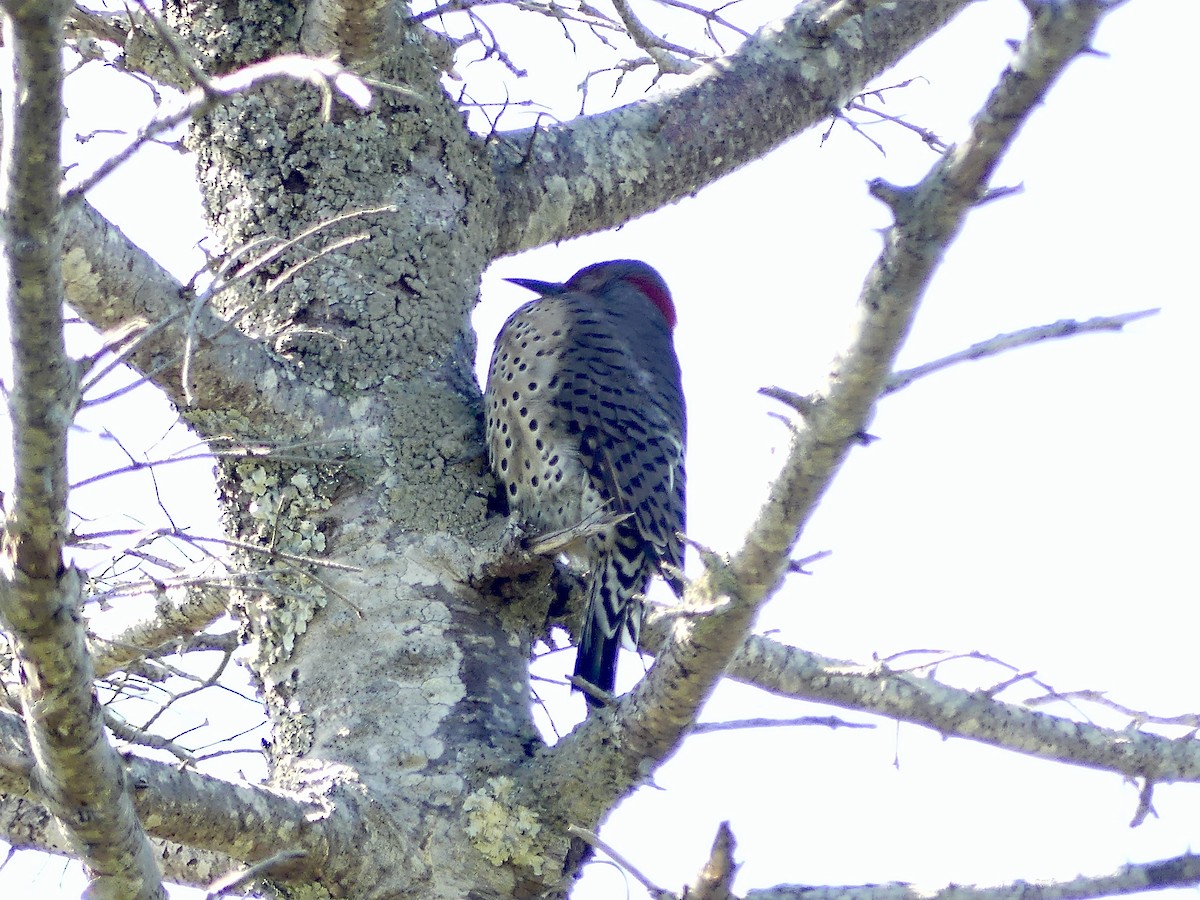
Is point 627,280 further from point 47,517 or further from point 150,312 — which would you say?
point 47,517

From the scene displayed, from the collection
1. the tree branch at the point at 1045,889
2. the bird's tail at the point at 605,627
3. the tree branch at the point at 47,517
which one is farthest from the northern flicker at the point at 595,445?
the tree branch at the point at 47,517

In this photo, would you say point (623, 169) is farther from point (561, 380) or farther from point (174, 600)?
point (174, 600)

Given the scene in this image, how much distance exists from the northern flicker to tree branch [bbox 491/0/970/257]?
310 millimetres

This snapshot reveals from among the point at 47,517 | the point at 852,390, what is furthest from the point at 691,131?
the point at 47,517

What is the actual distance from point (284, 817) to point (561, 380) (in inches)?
70.3

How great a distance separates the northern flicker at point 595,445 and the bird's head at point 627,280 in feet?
1.83

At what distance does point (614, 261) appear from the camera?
5160 millimetres

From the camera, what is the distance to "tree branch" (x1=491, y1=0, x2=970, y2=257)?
13.1 feet

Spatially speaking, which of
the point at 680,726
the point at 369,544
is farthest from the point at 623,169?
the point at 680,726

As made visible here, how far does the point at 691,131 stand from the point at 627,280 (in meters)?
0.93

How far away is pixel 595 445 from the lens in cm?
388

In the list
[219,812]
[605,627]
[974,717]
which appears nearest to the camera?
[219,812]

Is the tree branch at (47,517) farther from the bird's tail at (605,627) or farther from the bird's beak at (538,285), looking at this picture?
the bird's beak at (538,285)

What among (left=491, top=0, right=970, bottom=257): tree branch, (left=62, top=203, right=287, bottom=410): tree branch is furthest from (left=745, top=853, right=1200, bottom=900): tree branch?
(left=491, top=0, right=970, bottom=257): tree branch
